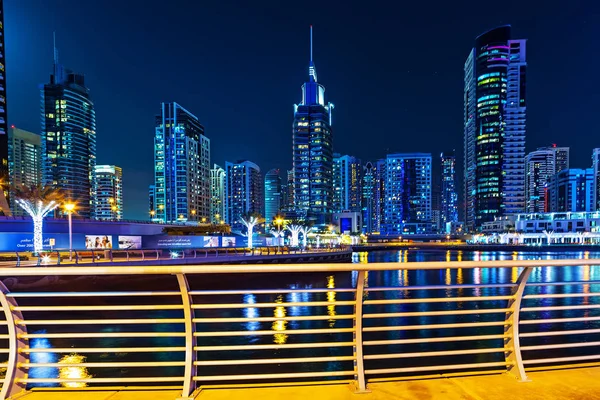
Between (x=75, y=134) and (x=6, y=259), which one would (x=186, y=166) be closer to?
(x=75, y=134)

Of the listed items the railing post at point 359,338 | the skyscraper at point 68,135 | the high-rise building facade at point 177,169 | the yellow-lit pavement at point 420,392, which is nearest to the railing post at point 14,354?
the yellow-lit pavement at point 420,392

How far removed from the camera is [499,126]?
506ft

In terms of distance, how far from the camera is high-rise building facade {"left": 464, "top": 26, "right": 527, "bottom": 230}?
15138cm

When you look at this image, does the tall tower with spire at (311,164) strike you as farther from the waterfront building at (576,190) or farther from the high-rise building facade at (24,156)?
the high-rise building facade at (24,156)

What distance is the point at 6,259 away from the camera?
27.3m

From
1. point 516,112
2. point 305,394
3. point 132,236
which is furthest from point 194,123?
point 305,394

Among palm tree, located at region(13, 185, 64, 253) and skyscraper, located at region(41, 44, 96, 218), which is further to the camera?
skyscraper, located at region(41, 44, 96, 218)

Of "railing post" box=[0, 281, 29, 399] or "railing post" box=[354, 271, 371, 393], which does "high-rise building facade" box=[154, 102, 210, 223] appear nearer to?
"railing post" box=[0, 281, 29, 399]

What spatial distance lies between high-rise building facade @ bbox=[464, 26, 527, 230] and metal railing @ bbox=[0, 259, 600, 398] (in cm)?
13985

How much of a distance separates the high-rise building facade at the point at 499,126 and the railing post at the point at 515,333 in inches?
6598

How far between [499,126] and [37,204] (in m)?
171

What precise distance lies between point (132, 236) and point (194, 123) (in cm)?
13448

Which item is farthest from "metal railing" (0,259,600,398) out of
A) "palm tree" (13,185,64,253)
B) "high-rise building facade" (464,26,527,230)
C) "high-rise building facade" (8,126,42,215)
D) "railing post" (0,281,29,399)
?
"high-rise building facade" (8,126,42,215)

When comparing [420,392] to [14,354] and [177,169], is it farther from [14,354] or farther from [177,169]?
[177,169]
